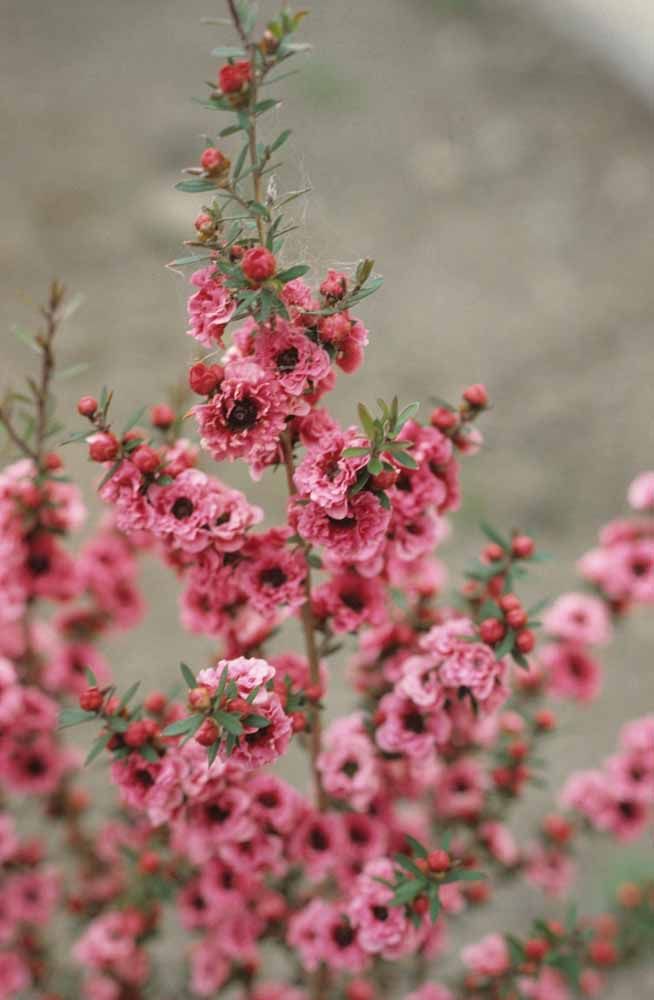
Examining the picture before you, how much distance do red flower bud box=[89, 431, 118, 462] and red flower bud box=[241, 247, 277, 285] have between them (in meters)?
0.24

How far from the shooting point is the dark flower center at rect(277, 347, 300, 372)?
3.18 feet

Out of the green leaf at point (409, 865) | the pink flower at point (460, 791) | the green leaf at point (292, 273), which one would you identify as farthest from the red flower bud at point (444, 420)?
the pink flower at point (460, 791)

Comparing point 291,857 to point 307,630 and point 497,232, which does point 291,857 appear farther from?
point 497,232

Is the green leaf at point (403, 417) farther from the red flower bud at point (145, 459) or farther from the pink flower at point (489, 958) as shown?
the pink flower at point (489, 958)

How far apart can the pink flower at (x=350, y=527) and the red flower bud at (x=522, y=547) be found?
26cm

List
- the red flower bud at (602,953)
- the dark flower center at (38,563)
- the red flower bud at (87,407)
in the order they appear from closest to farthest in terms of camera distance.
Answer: the red flower bud at (87,407) → the dark flower center at (38,563) → the red flower bud at (602,953)

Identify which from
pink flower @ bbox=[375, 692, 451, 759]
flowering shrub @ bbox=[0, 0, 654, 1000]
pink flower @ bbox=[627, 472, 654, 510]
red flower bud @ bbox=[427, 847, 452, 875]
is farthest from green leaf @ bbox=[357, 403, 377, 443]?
pink flower @ bbox=[627, 472, 654, 510]

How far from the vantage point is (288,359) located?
0.98m

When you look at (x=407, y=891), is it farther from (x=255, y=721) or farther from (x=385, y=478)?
(x=385, y=478)

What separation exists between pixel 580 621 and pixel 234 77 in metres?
0.97

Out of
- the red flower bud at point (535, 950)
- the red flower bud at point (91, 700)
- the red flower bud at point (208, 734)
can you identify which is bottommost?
the red flower bud at point (535, 950)

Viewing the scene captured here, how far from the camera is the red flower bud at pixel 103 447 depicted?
1021 mm

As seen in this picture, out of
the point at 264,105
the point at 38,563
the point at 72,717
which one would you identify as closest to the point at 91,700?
the point at 72,717

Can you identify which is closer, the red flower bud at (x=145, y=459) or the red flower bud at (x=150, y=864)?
the red flower bud at (x=145, y=459)
